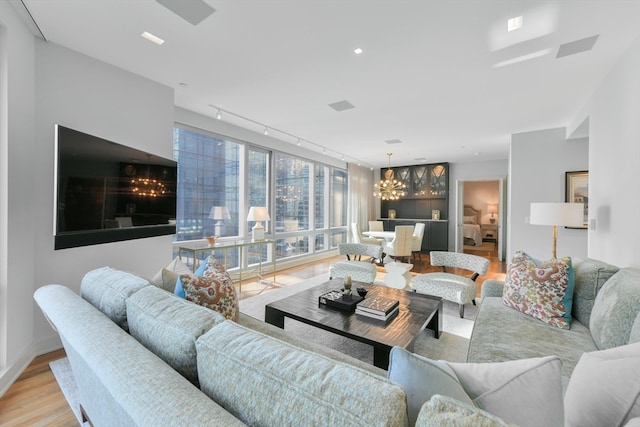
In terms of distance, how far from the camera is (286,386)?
0.66 metres

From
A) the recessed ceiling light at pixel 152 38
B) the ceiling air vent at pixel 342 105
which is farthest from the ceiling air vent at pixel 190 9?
the ceiling air vent at pixel 342 105

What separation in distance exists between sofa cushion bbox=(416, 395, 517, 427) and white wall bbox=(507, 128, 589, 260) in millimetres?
5283

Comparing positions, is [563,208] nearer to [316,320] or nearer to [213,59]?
[316,320]

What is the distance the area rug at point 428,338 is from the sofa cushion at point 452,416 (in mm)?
1811

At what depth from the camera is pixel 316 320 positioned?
2137mm

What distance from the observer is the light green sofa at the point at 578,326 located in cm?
147

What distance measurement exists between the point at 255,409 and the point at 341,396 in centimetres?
25

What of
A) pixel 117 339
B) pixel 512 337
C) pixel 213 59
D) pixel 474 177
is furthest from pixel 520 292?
pixel 474 177

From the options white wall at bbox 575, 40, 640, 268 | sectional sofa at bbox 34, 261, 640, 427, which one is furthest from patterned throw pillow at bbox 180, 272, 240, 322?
white wall at bbox 575, 40, 640, 268

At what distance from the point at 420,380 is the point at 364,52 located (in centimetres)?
257

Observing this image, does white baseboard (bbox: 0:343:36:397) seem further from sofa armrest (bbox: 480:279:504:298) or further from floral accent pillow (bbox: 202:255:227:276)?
sofa armrest (bbox: 480:279:504:298)

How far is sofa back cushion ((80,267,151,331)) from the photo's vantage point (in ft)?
4.11

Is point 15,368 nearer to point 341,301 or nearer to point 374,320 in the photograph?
point 341,301

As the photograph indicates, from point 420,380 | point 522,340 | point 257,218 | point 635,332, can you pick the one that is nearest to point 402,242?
point 257,218
